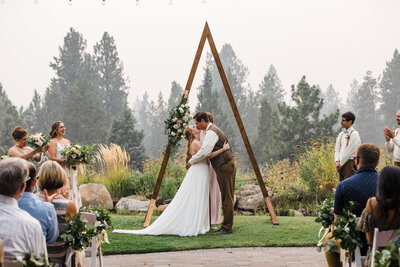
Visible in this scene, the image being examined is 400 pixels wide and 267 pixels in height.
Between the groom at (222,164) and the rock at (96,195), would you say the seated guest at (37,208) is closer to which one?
the groom at (222,164)

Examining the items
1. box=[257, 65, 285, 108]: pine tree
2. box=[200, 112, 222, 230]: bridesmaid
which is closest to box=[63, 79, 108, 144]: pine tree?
box=[257, 65, 285, 108]: pine tree

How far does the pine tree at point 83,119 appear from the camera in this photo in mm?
31500

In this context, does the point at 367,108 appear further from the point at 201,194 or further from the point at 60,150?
the point at 60,150

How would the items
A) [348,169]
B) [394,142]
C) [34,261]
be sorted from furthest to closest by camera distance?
[348,169], [394,142], [34,261]

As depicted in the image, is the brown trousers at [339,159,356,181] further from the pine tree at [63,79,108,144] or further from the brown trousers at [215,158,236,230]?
the pine tree at [63,79,108,144]

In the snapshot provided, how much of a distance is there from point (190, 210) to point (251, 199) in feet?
11.5

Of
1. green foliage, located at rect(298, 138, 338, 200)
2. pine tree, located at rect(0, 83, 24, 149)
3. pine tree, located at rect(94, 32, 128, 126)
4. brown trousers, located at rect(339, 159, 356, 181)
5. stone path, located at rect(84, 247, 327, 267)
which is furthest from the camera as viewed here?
pine tree, located at rect(94, 32, 128, 126)

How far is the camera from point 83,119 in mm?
31656

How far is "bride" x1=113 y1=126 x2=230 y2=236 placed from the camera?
6820mm

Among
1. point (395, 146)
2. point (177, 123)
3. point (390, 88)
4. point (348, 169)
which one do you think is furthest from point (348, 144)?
point (390, 88)

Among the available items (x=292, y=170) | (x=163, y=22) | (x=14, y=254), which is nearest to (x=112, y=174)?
(x=292, y=170)

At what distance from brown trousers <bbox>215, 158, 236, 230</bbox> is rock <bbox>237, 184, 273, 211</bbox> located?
3214 millimetres

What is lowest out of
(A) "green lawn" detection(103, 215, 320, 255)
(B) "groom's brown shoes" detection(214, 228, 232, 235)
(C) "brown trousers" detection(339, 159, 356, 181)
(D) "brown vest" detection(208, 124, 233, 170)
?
(A) "green lawn" detection(103, 215, 320, 255)

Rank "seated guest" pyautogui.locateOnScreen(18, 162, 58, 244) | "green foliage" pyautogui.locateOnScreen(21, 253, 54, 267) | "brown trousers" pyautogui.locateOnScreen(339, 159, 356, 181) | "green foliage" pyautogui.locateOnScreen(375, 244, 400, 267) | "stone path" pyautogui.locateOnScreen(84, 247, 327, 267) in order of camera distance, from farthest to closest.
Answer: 1. "brown trousers" pyautogui.locateOnScreen(339, 159, 356, 181)
2. "stone path" pyautogui.locateOnScreen(84, 247, 327, 267)
3. "seated guest" pyautogui.locateOnScreen(18, 162, 58, 244)
4. "green foliage" pyautogui.locateOnScreen(21, 253, 54, 267)
5. "green foliage" pyautogui.locateOnScreen(375, 244, 400, 267)
